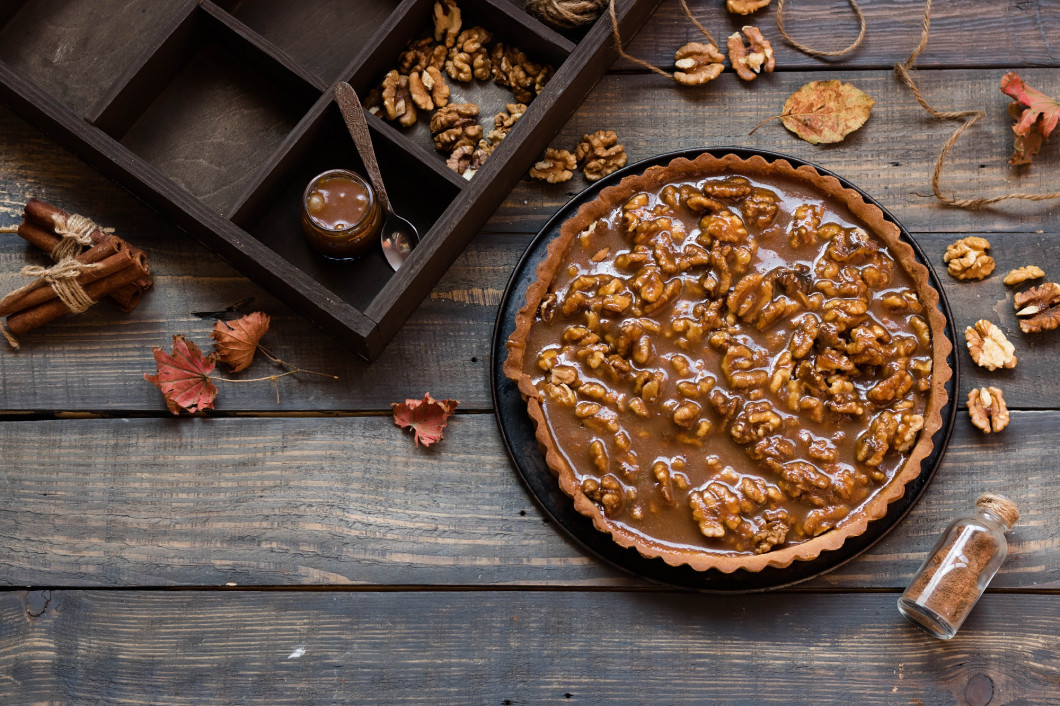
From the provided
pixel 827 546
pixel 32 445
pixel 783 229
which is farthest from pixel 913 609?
pixel 32 445

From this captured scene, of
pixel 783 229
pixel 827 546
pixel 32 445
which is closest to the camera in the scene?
pixel 827 546

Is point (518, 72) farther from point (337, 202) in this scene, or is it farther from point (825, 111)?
point (825, 111)

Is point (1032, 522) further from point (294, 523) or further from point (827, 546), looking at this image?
point (294, 523)

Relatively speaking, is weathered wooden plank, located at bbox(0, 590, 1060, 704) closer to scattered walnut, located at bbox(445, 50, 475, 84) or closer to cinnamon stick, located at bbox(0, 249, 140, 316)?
cinnamon stick, located at bbox(0, 249, 140, 316)

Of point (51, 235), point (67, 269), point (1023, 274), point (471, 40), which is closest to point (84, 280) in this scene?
point (67, 269)

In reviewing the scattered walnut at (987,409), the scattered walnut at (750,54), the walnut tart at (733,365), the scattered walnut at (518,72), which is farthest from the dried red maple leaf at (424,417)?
the scattered walnut at (987,409)

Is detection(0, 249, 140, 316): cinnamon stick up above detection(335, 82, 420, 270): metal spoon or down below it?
below

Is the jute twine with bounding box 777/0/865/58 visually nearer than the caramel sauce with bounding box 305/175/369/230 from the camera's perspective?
No

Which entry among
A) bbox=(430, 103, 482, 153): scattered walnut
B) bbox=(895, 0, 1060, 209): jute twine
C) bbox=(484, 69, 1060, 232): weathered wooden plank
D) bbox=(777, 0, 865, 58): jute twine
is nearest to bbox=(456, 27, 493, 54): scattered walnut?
bbox=(430, 103, 482, 153): scattered walnut
